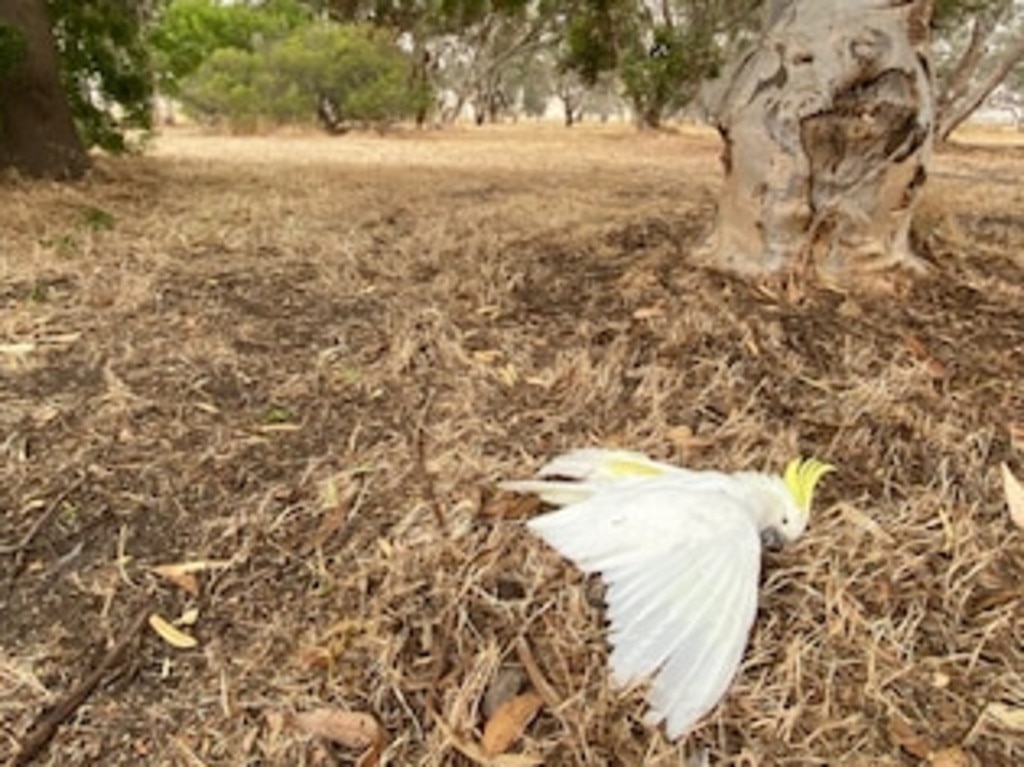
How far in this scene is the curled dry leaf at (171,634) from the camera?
984mm

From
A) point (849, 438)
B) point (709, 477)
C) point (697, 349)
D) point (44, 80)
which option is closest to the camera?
point (709, 477)

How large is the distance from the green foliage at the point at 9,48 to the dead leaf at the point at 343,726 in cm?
296

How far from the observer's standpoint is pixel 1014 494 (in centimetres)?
118

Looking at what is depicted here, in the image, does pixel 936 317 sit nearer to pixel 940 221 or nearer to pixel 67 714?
pixel 940 221

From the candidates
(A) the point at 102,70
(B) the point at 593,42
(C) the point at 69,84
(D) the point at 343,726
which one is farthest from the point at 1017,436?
(B) the point at 593,42

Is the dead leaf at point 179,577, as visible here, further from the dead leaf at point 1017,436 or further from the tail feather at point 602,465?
the dead leaf at point 1017,436

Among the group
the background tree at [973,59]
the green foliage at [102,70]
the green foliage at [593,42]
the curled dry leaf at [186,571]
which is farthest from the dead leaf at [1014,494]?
the background tree at [973,59]

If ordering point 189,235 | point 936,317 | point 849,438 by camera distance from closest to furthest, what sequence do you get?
1. point 849,438
2. point 936,317
3. point 189,235

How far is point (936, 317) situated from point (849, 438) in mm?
547

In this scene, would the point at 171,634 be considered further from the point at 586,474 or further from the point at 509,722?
the point at 586,474

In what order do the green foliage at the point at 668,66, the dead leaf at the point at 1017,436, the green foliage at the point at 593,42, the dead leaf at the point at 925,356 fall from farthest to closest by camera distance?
the green foliage at the point at 668,66, the green foliage at the point at 593,42, the dead leaf at the point at 925,356, the dead leaf at the point at 1017,436

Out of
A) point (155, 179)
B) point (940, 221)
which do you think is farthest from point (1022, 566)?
point (155, 179)

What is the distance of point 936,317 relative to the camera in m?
1.65

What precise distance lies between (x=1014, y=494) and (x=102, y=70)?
14.0ft
